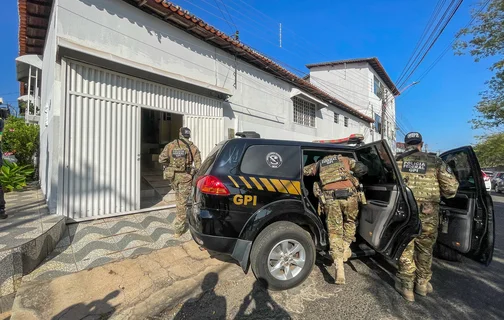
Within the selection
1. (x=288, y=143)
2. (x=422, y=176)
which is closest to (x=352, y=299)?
(x=422, y=176)

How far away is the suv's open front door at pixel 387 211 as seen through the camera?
2.69m

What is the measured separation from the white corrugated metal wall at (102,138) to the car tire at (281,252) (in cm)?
362

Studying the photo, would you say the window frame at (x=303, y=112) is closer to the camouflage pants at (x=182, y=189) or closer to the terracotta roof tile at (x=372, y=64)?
the camouflage pants at (x=182, y=189)

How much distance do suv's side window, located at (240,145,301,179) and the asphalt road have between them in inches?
53.0

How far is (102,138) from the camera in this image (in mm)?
4848

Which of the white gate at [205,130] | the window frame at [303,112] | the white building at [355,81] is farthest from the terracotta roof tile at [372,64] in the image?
the white gate at [205,130]

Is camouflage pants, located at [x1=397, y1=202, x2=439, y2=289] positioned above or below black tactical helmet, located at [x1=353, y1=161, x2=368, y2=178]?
below

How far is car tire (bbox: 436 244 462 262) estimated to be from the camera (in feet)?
11.6

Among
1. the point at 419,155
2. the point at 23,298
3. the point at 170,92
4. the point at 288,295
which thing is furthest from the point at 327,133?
the point at 23,298

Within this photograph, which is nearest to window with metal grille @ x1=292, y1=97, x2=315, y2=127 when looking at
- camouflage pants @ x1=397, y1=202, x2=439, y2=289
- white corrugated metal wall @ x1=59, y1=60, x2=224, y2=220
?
white corrugated metal wall @ x1=59, y1=60, x2=224, y2=220

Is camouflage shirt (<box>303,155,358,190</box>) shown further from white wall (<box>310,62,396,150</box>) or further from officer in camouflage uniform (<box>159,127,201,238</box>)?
white wall (<box>310,62,396,150</box>)

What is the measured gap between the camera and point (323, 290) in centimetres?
285

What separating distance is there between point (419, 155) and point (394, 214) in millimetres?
842

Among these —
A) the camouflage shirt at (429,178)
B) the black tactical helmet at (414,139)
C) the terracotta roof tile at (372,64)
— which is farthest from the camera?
the terracotta roof tile at (372,64)
